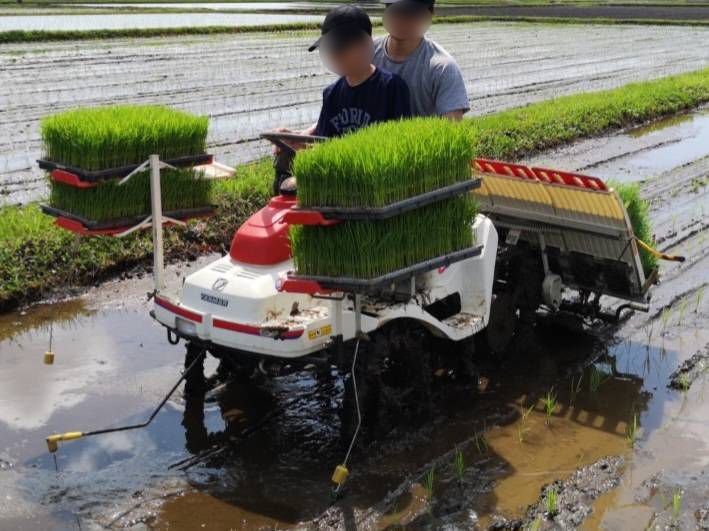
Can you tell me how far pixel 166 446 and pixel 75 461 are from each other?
0.40 meters

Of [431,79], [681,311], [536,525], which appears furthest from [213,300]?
[681,311]

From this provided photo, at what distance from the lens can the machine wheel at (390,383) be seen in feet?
14.0

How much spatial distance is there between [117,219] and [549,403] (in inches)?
88.3

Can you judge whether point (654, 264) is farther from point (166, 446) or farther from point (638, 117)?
point (638, 117)

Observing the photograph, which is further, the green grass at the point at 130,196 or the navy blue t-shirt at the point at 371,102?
the navy blue t-shirt at the point at 371,102

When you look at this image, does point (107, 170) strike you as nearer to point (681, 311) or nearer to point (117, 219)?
point (117, 219)

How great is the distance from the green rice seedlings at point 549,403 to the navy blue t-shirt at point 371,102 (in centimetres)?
158

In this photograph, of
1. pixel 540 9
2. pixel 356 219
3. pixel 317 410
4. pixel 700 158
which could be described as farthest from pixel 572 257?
pixel 540 9

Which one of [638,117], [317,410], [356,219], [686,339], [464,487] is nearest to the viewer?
[356,219]

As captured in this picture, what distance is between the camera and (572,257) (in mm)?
5547

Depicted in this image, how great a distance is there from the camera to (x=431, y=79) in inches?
198

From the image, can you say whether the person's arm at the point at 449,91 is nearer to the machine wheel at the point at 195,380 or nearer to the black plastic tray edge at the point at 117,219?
the black plastic tray edge at the point at 117,219

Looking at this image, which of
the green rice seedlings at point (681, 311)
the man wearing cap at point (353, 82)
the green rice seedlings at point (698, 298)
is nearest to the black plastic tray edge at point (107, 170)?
the man wearing cap at point (353, 82)

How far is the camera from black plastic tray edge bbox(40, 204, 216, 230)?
4469mm
